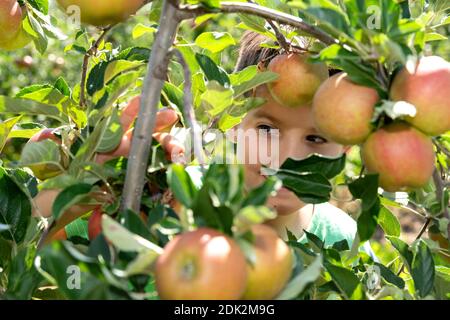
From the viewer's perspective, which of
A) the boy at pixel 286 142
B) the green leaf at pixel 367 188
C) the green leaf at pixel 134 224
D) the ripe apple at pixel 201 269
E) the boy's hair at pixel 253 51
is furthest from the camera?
the boy's hair at pixel 253 51

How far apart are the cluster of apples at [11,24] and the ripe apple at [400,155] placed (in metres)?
0.63

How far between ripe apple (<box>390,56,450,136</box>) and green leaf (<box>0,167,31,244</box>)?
496 mm

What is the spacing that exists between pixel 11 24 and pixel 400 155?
2.23ft

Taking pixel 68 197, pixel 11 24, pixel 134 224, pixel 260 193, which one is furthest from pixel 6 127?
pixel 260 193

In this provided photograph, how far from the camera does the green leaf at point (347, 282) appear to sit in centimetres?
85

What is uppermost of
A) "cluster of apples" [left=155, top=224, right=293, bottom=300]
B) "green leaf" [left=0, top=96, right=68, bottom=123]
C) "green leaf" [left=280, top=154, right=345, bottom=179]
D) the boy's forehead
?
"green leaf" [left=0, top=96, right=68, bottom=123]

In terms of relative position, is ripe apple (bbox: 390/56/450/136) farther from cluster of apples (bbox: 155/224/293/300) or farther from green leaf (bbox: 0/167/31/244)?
green leaf (bbox: 0/167/31/244)

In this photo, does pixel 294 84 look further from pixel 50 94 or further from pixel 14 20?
pixel 14 20

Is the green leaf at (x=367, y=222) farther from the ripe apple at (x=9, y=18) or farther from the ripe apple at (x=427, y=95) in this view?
the ripe apple at (x=9, y=18)

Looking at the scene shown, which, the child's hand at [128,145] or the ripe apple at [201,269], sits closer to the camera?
the ripe apple at [201,269]

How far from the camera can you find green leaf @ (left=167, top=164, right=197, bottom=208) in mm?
737

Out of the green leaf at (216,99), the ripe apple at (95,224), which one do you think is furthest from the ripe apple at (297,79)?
the ripe apple at (95,224)

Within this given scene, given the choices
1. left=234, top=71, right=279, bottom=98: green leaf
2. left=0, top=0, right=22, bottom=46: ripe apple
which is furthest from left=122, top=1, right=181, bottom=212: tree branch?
left=0, top=0, right=22, bottom=46: ripe apple

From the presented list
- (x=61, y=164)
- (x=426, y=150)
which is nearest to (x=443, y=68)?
(x=426, y=150)
